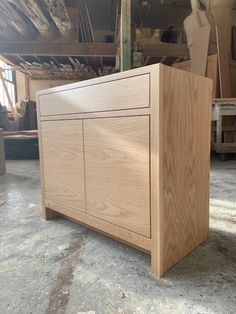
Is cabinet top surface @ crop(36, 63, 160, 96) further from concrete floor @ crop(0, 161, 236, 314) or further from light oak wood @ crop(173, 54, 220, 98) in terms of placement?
light oak wood @ crop(173, 54, 220, 98)

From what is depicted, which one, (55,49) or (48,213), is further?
(55,49)

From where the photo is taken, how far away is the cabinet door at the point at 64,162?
123 centimetres

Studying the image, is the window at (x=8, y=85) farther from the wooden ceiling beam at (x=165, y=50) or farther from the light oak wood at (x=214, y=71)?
the light oak wood at (x=214, y=71)

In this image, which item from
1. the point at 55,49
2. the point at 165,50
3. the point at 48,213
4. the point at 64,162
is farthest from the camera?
the point at 165,50

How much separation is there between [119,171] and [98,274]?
414 mm

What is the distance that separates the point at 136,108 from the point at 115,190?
0.37 metres

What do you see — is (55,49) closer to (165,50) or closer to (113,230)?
(165,50)

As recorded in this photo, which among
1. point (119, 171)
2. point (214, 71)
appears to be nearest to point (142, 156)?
point (119, 171)

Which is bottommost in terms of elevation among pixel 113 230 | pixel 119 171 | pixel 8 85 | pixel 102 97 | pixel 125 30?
pixel 113 230

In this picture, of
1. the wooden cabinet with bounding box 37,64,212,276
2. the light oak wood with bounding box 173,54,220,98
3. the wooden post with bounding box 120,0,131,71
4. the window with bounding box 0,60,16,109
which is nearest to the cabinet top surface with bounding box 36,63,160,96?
the wooden cabinet with bounding box 37,64,212,276

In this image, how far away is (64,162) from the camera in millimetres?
1322

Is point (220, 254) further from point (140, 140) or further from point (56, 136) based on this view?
point (56, 136)

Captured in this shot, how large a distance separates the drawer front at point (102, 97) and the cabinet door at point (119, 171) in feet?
0.20

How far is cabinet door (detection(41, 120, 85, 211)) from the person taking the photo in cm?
123
